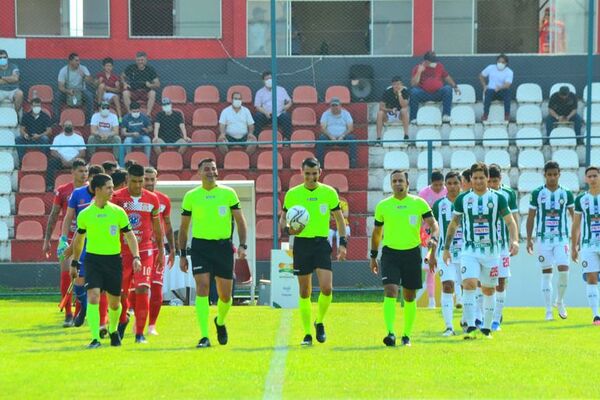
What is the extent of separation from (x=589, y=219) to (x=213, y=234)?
6645mm

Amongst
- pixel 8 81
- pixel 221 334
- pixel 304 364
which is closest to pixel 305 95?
pixel 8 81

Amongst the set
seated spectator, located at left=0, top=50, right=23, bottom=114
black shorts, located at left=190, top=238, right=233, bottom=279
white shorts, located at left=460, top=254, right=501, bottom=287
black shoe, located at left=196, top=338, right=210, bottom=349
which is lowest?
black shoe, located at left=196, top=338, right=210, bottom=349

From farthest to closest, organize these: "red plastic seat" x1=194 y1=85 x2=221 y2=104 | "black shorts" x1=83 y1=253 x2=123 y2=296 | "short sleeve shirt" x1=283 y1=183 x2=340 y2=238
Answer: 1. "red plastic seat" x1=194 y1=85 x2=221 y2=104
2. "short sleeve shirt" x1=283 y1=183 x2=340 y2=238
3. "black shorts" x1=83 y1=253 x2=123 y2=296

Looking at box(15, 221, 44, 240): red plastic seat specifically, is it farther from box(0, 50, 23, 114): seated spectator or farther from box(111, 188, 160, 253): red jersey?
box(111, 188, 160, 253): red jersey

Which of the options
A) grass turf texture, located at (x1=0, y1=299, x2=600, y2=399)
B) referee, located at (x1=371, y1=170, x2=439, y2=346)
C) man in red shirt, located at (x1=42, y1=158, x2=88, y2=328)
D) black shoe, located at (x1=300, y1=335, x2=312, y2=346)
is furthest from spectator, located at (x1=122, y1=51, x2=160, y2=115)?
black shoe, located at (x1=300, y1=335, x2=312, y2=346)

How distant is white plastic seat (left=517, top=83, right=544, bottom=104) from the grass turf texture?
1124cm

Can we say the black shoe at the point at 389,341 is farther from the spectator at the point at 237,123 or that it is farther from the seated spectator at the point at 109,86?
the seated spectator at the point at 109,86

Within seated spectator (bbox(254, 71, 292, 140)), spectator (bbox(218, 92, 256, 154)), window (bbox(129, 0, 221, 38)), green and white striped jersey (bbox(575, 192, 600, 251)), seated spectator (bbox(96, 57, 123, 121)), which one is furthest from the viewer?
window (bbox(129, 0, 221, 38))

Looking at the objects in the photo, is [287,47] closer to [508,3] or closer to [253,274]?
[508,3]

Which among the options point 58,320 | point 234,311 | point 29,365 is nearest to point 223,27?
point 234,311

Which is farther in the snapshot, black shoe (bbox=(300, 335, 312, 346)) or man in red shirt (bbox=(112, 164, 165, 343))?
man in red shirt (bbox=(112, 164, 165, 343))

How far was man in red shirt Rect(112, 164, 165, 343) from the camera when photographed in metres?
16.3

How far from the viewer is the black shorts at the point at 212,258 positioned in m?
15.5

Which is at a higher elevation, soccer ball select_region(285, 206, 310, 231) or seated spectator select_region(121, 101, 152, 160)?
seated spectator select_region(121, 101, 152, 160)
